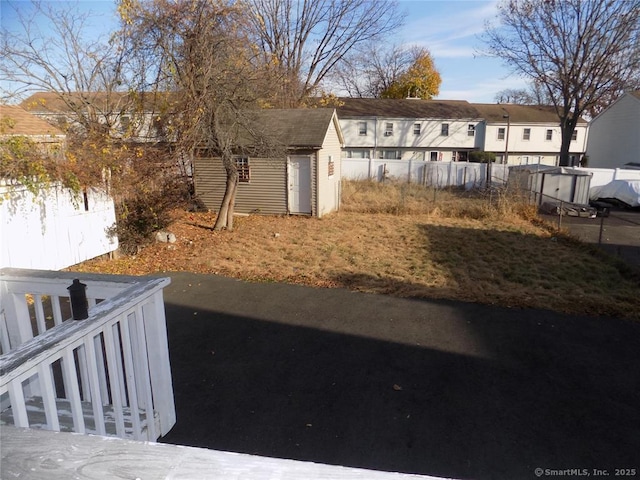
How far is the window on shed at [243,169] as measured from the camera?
14680mm

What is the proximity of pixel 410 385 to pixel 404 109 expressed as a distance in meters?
32.8

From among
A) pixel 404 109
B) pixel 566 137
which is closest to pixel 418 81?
pixel 404 109

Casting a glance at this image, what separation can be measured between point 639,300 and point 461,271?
2.92 m

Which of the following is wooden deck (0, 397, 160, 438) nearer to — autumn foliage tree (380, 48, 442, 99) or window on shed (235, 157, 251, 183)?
window on shed (235, 157, 251, 183)

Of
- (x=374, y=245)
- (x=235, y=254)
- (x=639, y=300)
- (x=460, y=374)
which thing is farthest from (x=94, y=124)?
(x=639, y=300)

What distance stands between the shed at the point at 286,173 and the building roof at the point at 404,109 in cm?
1930

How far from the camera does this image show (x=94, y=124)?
9.83 metres

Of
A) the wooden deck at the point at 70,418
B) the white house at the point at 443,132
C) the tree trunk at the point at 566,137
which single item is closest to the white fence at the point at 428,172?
the tree trunk at the point at 566,137

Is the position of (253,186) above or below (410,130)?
below

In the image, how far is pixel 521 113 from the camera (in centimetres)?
3553

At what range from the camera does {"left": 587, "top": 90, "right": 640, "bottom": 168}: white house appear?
26688 mm

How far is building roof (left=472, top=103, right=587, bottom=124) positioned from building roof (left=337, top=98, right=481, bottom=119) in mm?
2151

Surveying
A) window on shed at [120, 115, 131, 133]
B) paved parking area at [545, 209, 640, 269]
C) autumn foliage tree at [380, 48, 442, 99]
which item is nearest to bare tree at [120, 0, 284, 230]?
window on shed at [120, 115, 131, 133]

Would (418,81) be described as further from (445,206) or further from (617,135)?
(445,206)
